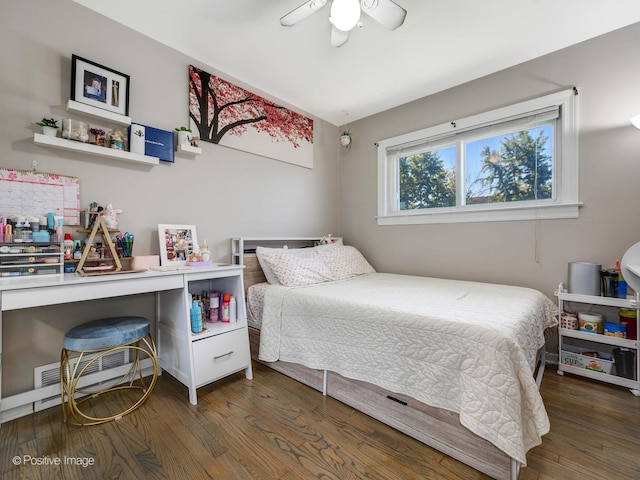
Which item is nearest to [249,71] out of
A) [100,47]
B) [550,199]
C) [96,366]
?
[100,47]

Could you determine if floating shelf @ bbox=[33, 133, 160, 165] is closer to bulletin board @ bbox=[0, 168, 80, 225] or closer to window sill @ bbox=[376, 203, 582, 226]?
bulletin board @ bbox=[0, 168, 80, 225]

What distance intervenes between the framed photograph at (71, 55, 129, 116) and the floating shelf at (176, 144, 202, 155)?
1.14 ft

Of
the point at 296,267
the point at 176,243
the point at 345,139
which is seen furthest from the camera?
the point at 345,139

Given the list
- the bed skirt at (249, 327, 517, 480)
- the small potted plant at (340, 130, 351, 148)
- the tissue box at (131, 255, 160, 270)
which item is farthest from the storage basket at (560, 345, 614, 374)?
the tissue box at (131, 255, 160, 270)

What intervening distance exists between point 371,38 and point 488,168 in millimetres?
1475

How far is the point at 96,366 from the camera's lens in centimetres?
170

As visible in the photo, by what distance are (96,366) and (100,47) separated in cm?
198

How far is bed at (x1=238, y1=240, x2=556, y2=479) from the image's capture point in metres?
1.07

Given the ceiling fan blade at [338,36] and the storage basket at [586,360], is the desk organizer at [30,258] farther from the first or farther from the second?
the storage basket at [586,360]

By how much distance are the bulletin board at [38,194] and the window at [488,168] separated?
8.35ft

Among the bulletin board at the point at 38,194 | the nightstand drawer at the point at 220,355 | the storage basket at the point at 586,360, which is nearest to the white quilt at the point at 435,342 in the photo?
the nightstand drawer at the point at 220,355

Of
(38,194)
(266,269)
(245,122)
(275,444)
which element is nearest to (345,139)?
(245,122)

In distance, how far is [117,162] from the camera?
70.9 inches

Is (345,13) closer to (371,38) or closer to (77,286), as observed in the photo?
(371,38)
